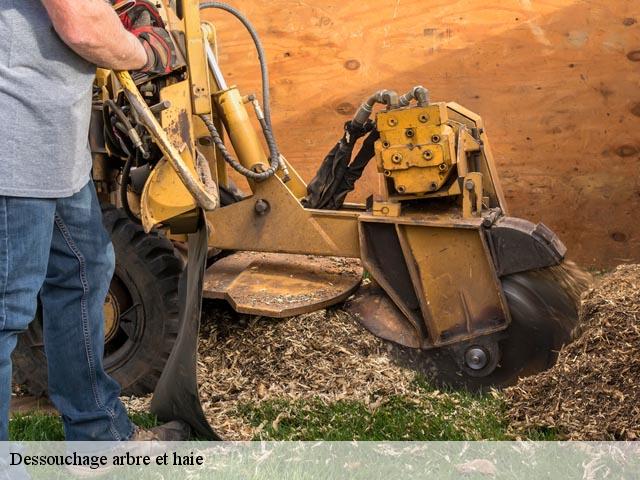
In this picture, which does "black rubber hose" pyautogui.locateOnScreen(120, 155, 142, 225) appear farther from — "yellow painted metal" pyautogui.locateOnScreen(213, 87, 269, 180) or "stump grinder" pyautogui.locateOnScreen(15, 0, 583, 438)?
"yellow painted metal" pyautogui.locateOnScreen(213, 87, 269, 180)

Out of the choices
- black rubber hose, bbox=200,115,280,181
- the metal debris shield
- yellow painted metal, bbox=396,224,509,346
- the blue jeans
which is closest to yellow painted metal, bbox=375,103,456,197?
yellow painted metal, bbox=396,224,509,346

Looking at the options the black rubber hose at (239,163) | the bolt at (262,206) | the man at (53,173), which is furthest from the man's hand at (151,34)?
the bolt at (262,206)

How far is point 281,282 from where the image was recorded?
169 inches

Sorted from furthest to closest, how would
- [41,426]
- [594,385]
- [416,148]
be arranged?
[416,148] → [41,426] → [594,385]

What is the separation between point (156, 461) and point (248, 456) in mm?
320

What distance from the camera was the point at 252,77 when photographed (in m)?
5.80

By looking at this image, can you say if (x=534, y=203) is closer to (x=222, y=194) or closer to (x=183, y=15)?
(x=222, y=194)

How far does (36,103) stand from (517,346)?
2.23 m

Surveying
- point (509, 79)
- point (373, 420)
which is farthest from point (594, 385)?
point (509, 79)

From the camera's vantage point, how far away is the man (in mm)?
2732

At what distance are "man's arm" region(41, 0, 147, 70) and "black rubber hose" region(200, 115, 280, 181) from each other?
1.01m

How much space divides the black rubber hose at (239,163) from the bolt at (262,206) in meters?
0.10

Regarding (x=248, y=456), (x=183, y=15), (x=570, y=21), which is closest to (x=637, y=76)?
(x=570, y=21)

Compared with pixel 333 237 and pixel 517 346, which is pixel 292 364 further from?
pixel 517 346
